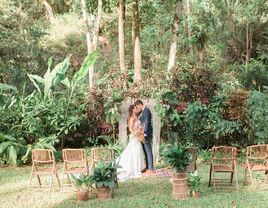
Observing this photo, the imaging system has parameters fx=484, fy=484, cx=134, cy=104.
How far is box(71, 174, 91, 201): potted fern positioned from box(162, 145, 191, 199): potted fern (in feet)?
4.63

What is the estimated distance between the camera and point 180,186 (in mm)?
8109

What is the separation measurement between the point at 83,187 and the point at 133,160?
2272 mm

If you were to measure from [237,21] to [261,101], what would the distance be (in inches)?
307

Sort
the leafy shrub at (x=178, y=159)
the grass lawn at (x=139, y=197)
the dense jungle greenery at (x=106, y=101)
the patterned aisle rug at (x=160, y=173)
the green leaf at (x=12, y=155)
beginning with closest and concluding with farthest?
1. the grass lawn at (x=139, y=197)
2. the leafy shrub at (x=178, y=159)
3. the patterned aisle rug at (x=160, y=173)
4. the green leaf at (x=12, y=155)
5. the dense jungle greenery at (x=106, y=101)

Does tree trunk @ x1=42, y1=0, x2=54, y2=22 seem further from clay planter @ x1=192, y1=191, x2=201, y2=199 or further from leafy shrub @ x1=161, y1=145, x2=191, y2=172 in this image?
clay planter @ x1=192, y1=191, x2=201, y2=199

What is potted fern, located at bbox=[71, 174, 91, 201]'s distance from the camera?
320 inches

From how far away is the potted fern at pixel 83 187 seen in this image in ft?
26.7

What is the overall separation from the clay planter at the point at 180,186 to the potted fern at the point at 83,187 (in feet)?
4.78

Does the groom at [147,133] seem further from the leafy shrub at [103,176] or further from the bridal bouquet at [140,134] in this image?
the leafy shrub at [103,176]

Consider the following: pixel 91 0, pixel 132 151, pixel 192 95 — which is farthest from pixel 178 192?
pixel 91 0

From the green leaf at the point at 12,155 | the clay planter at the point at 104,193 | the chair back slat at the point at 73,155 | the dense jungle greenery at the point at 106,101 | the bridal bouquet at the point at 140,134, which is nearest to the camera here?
the clay planter at the point at 104,193

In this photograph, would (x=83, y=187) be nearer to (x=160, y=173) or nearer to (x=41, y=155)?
(x=41, y=155)

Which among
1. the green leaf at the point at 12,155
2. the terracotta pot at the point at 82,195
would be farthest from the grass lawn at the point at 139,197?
the green leaf at the point at 12,155

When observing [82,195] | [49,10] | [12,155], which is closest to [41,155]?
[82,195]
